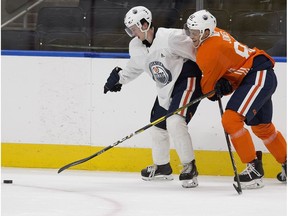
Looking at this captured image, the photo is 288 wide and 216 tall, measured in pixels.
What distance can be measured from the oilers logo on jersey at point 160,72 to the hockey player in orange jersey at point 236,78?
0.24 meters

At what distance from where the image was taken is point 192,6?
627cm

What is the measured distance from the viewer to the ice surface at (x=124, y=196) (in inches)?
177

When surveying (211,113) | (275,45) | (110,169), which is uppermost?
(275,45)

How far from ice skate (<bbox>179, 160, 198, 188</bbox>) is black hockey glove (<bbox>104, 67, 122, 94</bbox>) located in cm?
69

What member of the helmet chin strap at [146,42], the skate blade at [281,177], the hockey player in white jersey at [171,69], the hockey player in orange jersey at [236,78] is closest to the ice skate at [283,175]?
the skate blade at [281,177]

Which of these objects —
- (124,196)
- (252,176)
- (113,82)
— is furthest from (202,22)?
(124,196)

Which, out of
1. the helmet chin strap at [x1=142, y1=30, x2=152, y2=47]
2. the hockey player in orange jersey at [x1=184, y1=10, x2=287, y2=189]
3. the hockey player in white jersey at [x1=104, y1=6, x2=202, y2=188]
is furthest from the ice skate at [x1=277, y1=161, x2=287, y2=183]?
the helmet chin strap at [x1=142, y1=30, x2=152, y2=47]

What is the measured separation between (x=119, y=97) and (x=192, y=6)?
764 mm

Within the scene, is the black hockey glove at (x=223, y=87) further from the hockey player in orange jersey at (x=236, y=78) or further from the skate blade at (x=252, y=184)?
the skate blade at (x=252, y=184)

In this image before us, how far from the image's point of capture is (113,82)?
19.1 ft

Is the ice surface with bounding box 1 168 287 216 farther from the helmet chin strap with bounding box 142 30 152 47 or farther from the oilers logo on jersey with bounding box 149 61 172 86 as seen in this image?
the helmet chin strap with bounding box 142 30 152 47

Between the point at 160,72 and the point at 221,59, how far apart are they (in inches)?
17.9

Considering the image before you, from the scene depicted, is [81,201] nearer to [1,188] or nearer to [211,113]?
[1,188]

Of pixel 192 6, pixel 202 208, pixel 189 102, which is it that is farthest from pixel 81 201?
pixel 192 6
